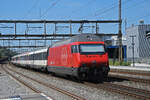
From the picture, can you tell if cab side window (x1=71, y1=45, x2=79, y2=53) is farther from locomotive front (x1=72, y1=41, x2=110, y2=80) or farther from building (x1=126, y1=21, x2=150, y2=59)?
building (x1=126, y1=21, x2=150, y2=59)

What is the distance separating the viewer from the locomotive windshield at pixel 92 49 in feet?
54.7

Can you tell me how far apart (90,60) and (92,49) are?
80 cm

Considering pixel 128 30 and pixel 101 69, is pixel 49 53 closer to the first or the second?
pixel 101 69

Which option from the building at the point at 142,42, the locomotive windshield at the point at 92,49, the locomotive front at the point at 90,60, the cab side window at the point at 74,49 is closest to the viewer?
the locomotive front at the point at 90,60

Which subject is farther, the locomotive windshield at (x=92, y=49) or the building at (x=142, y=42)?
the building at (x=142, y=42)

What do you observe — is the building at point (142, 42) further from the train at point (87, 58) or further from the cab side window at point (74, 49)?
the cab side window at point (74, 49)

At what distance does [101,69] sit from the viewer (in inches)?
659

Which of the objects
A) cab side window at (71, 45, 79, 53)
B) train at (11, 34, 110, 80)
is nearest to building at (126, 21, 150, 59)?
train at (11, 34, 110, 80)

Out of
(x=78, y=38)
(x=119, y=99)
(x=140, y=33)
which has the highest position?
(x=140, y=33)

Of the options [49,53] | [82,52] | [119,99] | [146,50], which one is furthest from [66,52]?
[146,50]

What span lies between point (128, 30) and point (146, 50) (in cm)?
784

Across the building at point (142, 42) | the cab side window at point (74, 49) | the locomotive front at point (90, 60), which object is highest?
the building at point (142, 42)

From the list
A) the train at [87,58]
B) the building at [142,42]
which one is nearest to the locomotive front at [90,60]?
the train at [87,58]

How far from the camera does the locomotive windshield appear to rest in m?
16.7
